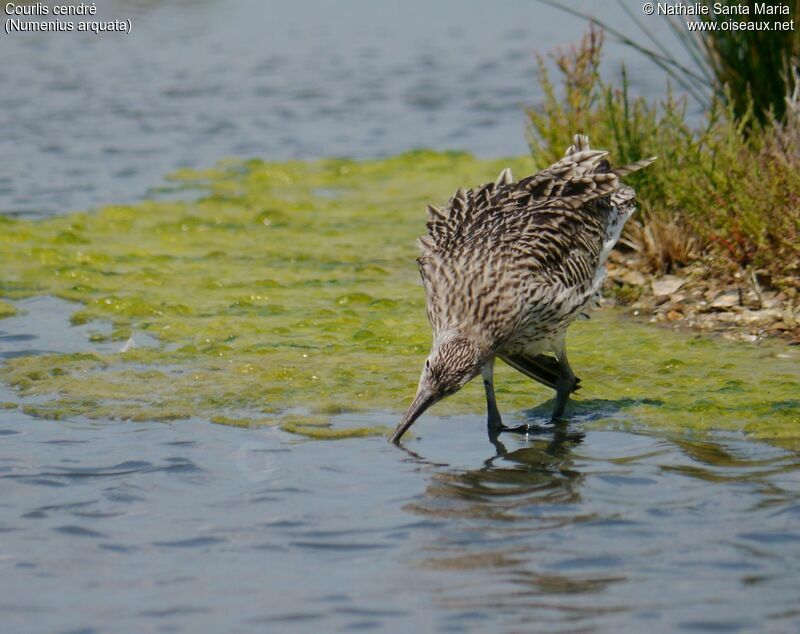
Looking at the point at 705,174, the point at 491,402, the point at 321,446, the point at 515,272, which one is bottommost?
the point at 321,446

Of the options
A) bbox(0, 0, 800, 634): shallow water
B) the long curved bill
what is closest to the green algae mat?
bbox(0, 0, 800, 634): shallow water

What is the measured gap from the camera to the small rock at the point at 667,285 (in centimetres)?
886

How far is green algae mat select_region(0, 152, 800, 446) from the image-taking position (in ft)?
23.8

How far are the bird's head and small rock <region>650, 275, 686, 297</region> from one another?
2769 mm

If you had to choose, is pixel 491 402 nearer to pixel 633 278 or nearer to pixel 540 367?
pixel 540 367

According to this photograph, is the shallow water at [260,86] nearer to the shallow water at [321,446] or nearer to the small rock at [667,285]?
the shallow water at [321,446]

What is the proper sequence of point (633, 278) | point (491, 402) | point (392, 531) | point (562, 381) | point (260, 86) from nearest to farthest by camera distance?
point (392, 531) < point (491, 402) < point (562, 381) < point (633, 278) < point (260, 86)

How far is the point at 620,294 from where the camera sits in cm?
911

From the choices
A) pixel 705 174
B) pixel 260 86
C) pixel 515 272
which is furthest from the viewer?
pixel 260 86

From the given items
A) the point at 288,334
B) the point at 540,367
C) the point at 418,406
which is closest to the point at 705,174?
the point at 540,367

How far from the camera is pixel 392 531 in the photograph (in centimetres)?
555

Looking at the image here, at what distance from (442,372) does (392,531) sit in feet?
3.47

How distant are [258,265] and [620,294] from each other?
283cm

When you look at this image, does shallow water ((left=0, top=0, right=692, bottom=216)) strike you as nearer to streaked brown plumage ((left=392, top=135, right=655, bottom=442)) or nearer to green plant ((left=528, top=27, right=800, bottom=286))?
green plant ((left=528, top=27, right=800, bottom=286))
